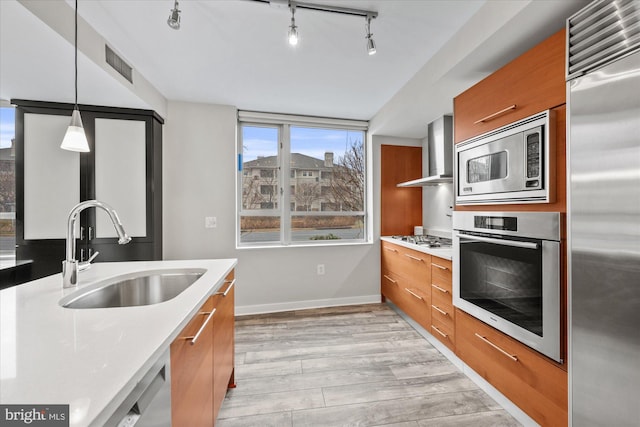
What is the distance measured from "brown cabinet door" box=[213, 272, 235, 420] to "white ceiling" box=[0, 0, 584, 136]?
5.60 feet

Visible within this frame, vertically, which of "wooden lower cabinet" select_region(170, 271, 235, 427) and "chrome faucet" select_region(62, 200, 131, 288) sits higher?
"chrome faucet" select_region(62, 200, 131, 288)

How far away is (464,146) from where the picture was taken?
1995mm

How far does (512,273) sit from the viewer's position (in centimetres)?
159

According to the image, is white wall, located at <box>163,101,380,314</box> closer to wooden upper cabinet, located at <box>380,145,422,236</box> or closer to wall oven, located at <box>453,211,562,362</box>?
wooden upper cabinet, located at <box>380,145,422,236</box>

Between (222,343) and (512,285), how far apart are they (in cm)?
172

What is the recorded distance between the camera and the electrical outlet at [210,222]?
3.13 metres

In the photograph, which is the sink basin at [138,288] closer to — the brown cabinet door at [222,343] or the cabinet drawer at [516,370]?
the brown cabinet door at [222,343]

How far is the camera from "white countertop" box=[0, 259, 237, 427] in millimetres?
508

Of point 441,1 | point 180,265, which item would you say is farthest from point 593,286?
point 180,265

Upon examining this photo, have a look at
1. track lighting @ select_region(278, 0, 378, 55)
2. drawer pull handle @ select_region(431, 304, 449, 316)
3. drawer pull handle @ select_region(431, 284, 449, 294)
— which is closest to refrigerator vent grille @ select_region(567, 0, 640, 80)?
track lighting @ select_region(278, 0, 378, 55)

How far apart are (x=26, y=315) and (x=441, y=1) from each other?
2416 millimetres

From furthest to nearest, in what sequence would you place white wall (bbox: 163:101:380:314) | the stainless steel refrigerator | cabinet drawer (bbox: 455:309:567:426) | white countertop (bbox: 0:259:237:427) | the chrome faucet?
white wall (bbox: 163:101:380:314) → cabinet drawer (bbox: 455:309:567:426) → the chrome faucet → the stainless steel refrigerator → white countertop (bbox: 0:259:237:427)

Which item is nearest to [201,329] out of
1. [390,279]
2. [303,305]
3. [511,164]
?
[511,164]

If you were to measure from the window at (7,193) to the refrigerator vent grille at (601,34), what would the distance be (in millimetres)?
4136
